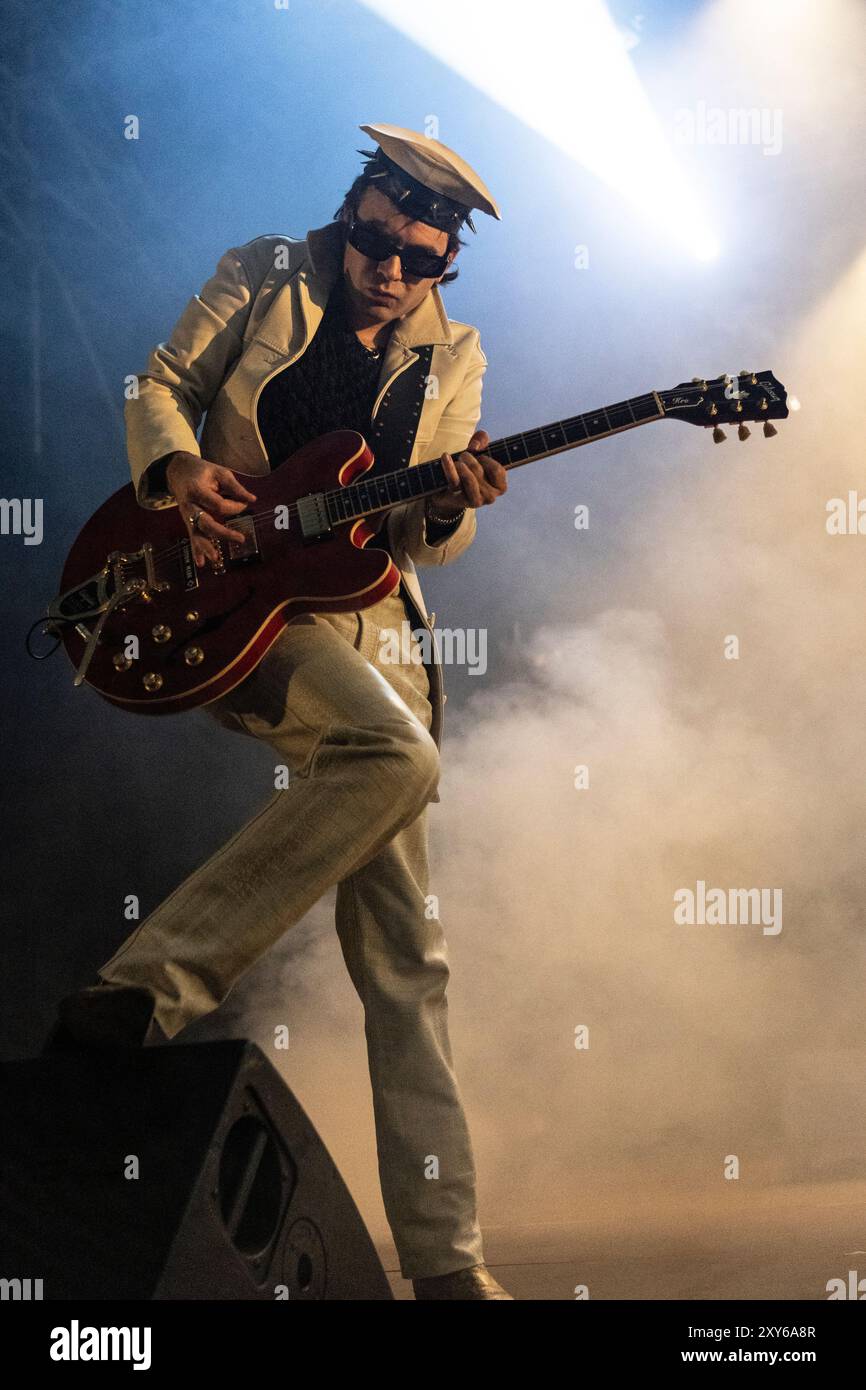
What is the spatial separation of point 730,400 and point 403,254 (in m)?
0.65

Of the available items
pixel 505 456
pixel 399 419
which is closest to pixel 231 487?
pixel 399 419

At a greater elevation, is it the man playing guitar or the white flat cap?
the white flat cap

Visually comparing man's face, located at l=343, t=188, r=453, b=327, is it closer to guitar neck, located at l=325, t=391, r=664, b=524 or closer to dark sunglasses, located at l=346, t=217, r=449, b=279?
dark sunglasses, located at l=346, t=217, r=449, b=279

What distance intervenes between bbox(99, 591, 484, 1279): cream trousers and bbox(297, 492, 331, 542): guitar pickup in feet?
0.46

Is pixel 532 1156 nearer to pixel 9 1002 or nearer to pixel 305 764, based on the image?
pixel 9 1002

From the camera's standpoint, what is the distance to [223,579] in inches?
87.4

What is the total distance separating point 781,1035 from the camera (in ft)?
11.4

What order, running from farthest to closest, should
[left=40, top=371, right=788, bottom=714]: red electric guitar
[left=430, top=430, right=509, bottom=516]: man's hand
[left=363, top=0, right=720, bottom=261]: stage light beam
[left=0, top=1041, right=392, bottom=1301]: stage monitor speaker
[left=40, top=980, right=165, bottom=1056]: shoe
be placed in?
[left=363, top=0, right=720, bottom=261]: stage light beam, [left=430, top=430, right=509, bottom=516]: man's hand, [left=40, top=371, right=788, bottom=714]: red electric guitar, [left=40, top=980, right=165, bottom=1056]: shoe, [left=0, top=1041, right=392, bottom=1301]: stage monitor speaker

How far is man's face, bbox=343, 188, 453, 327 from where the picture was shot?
7.89 ft

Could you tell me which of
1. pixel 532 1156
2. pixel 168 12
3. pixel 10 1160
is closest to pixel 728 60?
pixel 168 12

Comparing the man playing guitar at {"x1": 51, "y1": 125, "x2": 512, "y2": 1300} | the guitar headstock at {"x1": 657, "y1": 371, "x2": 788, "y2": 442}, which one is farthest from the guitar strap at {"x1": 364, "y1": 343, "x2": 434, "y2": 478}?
the guitar headstock at {"x1": 657, "y1": 371, "x2": 788, "y2": 442}

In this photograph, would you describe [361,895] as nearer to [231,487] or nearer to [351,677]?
[351,677]
